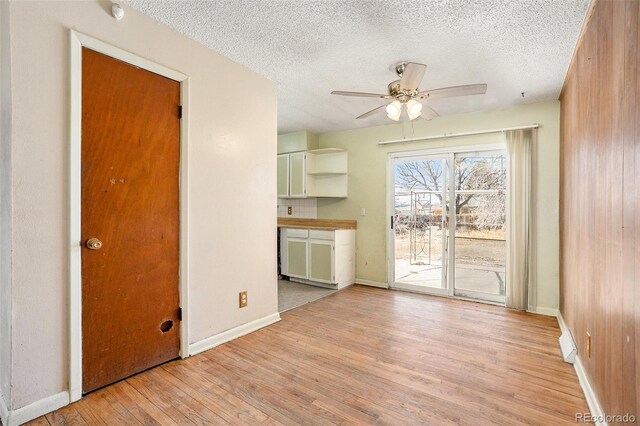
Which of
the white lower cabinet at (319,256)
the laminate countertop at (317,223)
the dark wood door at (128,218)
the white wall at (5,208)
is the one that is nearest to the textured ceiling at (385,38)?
the dark wood door at (128,218)

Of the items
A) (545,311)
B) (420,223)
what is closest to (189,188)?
(420,223)

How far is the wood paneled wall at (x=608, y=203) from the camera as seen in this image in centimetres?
124

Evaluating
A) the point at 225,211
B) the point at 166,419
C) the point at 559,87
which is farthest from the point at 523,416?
the point at 559,87

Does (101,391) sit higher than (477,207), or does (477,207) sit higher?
(477,207)

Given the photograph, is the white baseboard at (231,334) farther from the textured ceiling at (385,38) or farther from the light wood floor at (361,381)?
the textured ceiling at (385,38)

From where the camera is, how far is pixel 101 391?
1930mm

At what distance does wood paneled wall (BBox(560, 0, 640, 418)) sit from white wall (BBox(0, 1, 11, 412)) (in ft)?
9.38

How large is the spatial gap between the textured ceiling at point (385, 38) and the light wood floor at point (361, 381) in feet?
7.85

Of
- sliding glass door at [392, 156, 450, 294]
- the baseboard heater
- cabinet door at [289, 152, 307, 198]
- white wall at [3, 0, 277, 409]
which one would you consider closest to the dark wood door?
white wall at [3, 0, 277, 409]

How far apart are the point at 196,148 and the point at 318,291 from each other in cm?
271

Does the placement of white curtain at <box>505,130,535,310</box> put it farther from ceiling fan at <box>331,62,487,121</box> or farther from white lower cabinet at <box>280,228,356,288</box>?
white lower cabinet at <box>280,228,356,288</box>

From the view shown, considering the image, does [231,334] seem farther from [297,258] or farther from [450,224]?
[450,224]

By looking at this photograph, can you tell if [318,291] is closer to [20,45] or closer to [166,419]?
[166,419]

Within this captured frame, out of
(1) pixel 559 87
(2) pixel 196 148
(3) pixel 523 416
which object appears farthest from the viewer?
(1) pixel 559 87
